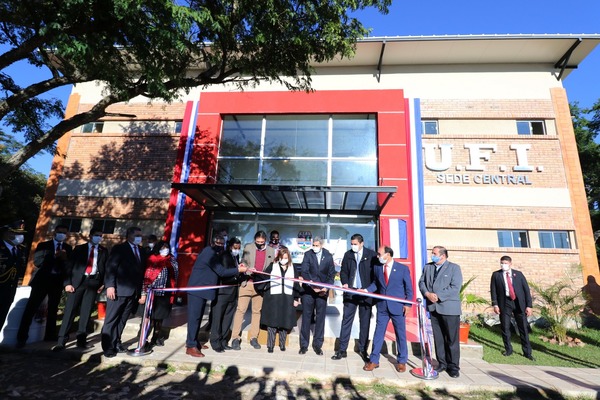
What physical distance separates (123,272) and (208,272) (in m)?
1.29

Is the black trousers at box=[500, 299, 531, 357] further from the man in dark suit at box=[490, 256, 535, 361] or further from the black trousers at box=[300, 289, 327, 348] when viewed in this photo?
the black trousers at box=[300, 289, 327, 348]

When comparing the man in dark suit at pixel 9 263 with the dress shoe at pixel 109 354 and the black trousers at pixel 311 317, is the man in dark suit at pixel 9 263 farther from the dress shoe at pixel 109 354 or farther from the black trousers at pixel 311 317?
the black trousers at pixel 311 317

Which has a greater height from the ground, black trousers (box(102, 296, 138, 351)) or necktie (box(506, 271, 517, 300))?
necktie (box(506, 271, 517, 300))

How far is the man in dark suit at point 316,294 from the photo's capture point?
17.4 ft

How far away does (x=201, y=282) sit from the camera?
16.6 ft

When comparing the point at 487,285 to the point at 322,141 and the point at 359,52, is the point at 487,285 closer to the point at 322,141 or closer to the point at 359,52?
the point at 322,141

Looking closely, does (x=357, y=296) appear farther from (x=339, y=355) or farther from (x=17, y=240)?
(x=17, y=240)

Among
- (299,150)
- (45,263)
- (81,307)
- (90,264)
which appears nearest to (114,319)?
(81,307)

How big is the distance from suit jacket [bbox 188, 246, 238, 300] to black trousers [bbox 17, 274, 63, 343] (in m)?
2.44

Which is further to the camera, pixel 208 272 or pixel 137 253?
pixel 137 253

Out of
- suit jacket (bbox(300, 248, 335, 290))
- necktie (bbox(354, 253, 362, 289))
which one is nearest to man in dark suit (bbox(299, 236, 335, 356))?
suit jacket (bbox(300, 248, 335, 290))

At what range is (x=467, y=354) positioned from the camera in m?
5.50

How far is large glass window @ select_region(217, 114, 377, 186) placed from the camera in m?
10.4

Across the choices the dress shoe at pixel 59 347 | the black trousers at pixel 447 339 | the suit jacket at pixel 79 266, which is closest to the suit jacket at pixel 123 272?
the suit jacket at pixel 79 266
